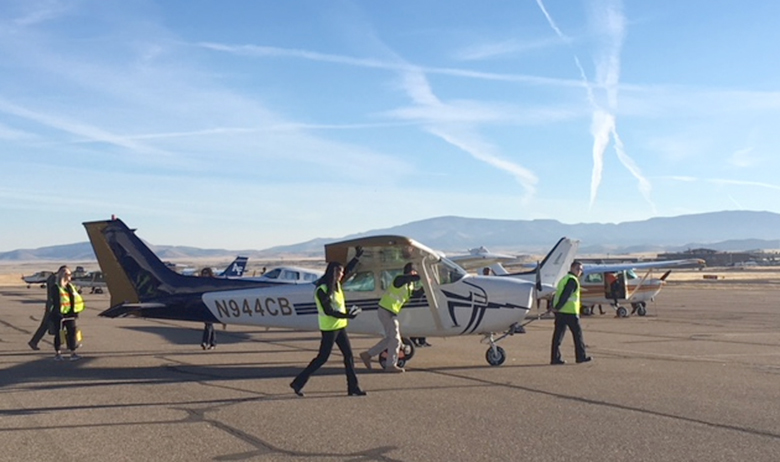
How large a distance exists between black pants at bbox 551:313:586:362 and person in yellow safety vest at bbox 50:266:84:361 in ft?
26.9

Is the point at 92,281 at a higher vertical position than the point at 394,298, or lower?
higher

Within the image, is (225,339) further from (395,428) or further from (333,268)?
(395,428)

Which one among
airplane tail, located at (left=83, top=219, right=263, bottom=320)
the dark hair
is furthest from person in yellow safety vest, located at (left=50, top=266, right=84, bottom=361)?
the dark hair

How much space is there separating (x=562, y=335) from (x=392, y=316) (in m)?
3.03

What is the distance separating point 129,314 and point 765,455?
10.5 meters

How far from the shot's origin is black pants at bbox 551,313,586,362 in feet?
42.5

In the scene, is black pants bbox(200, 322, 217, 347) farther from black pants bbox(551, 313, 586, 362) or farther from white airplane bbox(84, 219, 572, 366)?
black pants bbox(551, 313, 586, 362)

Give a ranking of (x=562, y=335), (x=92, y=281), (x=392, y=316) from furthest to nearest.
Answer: (x=92, y=281) < (x=562, y=335) < (x=392, y=316)

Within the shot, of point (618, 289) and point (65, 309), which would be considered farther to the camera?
point (618, 289)

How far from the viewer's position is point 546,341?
58.0 ft

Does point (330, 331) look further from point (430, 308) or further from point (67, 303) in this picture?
point (67, 303)

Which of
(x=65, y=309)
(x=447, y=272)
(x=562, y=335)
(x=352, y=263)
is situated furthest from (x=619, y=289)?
(x=65, y=309)

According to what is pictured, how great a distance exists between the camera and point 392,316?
40.0ft

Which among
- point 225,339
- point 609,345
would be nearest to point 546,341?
point 609,345
